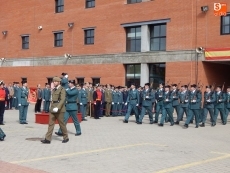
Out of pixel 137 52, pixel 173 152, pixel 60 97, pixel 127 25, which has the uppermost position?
pixel 127 25

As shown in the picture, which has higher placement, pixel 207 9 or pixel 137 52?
pixel 207 9

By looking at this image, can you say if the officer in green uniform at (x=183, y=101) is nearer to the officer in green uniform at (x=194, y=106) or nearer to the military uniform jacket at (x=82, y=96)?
the officer in green uniform at (x=194, y=106)

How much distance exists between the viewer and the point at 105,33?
1179 inches

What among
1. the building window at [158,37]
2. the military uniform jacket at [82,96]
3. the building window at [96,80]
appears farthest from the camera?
the building window at [96,80]

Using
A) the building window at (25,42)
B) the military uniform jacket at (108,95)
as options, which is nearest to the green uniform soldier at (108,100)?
the military uniform jacket at (108,95)

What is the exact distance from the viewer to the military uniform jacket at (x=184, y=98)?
17.8 m

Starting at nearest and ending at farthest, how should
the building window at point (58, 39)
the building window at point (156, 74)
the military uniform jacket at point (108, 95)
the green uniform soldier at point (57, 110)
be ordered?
the green uniform soldier at point (57, 110)
the military uniform jacket at point (108, 95)
the building window at point (156, 74)
the building window at point (58, 39)

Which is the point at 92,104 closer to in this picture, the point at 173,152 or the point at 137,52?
the point at 137,52

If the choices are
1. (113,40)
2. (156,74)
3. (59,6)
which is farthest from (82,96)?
(59,6)

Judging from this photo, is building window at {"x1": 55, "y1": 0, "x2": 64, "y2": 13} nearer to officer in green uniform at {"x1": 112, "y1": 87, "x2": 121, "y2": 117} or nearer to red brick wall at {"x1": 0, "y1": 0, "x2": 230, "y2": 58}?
red brick wall at {"x1": 0, "y1": 0, "x2": 230, "y2": 58}

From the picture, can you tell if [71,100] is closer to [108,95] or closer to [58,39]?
[108,95]

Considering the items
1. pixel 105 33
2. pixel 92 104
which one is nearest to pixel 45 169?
pixel 92 104

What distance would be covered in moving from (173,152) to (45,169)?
3.73 m

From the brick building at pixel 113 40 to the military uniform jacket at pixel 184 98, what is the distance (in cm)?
650
